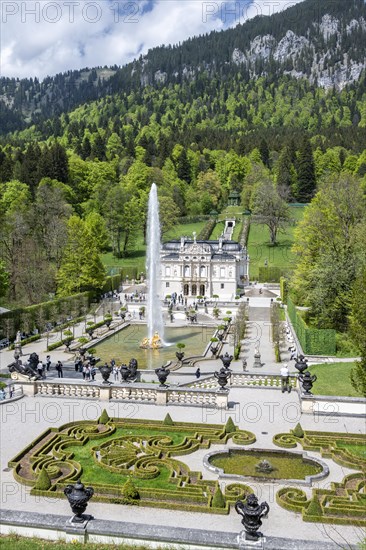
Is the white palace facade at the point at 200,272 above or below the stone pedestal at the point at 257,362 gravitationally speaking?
above

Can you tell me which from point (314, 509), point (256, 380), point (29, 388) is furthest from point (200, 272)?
point (314, 509)

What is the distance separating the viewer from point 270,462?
1922cm

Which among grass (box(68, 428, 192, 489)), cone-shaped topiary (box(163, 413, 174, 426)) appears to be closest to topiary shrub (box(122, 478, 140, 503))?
grass (box(68, 428, 192, 489))

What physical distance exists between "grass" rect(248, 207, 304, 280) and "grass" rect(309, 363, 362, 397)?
51.0 m

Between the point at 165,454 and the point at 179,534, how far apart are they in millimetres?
6699

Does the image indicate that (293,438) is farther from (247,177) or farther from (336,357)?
(247,177)

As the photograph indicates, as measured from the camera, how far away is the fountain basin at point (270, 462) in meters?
17.7

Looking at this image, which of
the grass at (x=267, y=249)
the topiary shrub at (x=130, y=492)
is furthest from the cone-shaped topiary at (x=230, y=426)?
the grass at (x=267, y=249)

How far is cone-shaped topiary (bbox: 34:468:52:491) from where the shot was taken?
16.5 metres

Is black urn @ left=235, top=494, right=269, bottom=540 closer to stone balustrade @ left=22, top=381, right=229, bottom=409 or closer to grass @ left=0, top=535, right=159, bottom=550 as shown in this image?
grass @ left=0, top=535, right=159, bottom=550

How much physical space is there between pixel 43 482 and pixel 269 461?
27.7 ft

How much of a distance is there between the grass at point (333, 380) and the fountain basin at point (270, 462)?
925cm

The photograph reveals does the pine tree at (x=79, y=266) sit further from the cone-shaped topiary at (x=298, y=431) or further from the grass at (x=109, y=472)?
the cone-shaped topiary at (x=298, y=431)

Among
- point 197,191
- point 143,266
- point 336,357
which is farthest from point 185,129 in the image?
point 336,357
